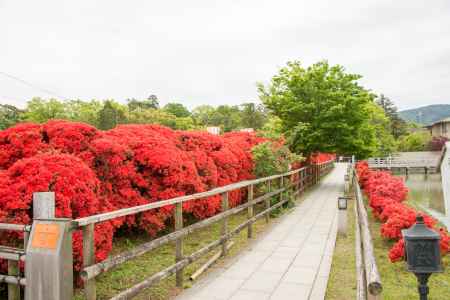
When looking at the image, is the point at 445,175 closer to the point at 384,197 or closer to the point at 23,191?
the point at 384,197

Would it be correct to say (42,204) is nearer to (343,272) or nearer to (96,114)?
(343,272)

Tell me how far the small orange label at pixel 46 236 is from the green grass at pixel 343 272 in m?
3.45

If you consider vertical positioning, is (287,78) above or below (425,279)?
above

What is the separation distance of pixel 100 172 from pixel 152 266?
1.81 meters

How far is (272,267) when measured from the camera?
6.46m

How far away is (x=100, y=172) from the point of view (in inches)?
278

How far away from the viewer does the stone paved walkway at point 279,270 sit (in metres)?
5.22

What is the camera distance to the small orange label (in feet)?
10.3

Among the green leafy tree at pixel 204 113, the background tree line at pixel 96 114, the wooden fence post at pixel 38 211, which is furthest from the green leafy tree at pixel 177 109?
the wooden fence post at pixel 38 211

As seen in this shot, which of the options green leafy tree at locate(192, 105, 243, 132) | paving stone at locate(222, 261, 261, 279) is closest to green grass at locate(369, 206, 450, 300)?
paving stone at locate(222, 261, 261, 279)

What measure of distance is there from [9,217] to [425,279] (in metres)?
4.29

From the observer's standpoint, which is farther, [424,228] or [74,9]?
[74,9]

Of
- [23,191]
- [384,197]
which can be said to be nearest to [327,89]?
[384,197]

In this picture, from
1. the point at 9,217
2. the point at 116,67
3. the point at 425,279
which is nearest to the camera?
the point at 425,279
